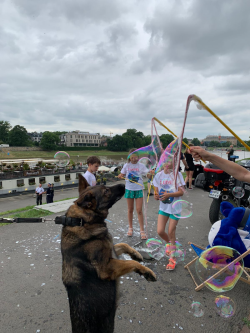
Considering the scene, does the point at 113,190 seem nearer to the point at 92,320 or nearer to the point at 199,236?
the point at 92,320

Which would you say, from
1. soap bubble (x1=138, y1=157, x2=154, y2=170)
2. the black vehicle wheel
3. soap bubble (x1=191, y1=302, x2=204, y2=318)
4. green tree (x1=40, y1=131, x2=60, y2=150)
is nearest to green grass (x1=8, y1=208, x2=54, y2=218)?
soap bubble (x1=138, y1=157, x2=154, y2=170)

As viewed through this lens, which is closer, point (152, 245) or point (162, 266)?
point (162, 266)

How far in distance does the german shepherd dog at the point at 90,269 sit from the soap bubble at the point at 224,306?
1.62m

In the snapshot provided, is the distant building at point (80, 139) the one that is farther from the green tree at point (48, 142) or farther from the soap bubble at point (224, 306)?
the soap bubble at point (224, 306)

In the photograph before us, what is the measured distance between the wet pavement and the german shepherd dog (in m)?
0.70

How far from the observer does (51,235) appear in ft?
18.8

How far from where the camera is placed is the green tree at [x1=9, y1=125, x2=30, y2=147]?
101m

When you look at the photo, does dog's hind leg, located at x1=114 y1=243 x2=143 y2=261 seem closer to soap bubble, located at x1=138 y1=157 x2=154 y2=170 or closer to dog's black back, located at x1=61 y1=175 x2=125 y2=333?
dog's black back, located at x1=61 y1=175 x2=125 y2=333

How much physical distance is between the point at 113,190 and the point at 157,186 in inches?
72.0

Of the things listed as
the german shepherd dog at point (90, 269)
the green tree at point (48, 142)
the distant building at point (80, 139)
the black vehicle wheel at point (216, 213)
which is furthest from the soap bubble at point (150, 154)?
the distant building at point (80, 139)

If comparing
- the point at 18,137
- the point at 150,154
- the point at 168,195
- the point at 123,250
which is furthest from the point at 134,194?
the point at 18,137

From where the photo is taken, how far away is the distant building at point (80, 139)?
134 metres

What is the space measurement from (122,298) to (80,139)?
138 m

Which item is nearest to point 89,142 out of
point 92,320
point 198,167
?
point 198,167
